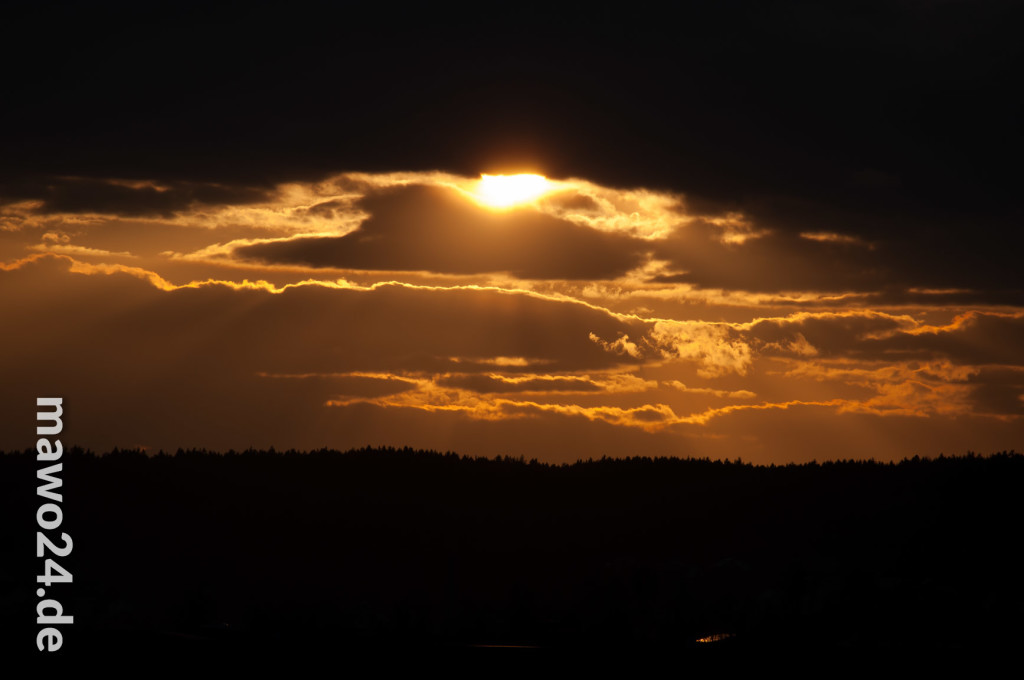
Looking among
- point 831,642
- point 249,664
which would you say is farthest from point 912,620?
point 249,664

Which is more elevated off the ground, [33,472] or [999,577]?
[33,472]

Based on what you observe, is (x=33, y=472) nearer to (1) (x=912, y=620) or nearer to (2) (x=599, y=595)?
(2) (x=599, y=595)

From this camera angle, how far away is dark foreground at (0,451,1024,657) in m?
51.2

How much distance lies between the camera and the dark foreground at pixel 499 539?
51188mm

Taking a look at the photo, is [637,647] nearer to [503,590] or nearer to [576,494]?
[503,590]

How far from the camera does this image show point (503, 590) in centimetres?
7406

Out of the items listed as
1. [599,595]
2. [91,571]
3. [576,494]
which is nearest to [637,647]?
[599,595]

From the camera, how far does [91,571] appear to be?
7519 cm

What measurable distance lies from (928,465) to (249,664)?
66525 mm

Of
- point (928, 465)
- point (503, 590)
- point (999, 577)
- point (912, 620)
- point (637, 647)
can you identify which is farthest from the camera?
point (928, 465)

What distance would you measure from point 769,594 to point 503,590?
2099 centimetres

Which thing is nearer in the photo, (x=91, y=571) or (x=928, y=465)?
(x=91, y=571)

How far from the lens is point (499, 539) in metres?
85.5

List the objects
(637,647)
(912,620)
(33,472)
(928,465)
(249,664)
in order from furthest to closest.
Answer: (33,472) → (928,465) → (912,620) → (637,647) → (249,664)
